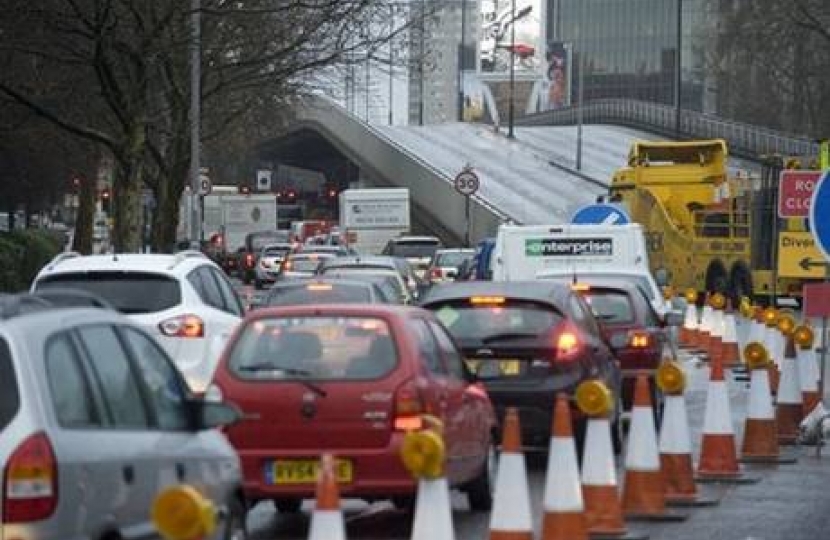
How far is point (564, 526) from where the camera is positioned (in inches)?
400

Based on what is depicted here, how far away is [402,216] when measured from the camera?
66188 millimetres

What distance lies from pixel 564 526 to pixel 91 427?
358 centimetres

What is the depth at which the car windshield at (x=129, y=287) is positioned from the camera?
16.5 m

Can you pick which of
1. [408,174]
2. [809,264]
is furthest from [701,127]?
[809,264]

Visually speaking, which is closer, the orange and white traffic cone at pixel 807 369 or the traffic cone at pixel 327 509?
the traffic cone at pixel 327 509

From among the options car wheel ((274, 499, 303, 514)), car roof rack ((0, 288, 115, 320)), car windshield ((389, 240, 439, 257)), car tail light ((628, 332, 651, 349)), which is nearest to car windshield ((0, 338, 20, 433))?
car roof rack ((0, 288, 115, 320))

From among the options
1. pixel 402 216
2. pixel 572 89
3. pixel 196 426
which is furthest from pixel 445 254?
pixel 572 89

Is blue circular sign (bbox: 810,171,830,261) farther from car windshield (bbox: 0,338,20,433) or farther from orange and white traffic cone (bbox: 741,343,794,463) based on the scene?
car windshield (bbox: 0,338,20,433)

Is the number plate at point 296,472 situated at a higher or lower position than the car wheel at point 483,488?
higher

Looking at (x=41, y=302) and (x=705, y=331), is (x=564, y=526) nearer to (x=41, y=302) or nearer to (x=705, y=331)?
(x=41, y=302)

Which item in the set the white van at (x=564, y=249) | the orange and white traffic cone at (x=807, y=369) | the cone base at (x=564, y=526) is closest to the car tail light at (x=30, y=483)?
the cone base at (x=564, y=526)

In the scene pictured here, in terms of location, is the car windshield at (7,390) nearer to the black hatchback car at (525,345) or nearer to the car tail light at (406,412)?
the car tail light at (406,412)

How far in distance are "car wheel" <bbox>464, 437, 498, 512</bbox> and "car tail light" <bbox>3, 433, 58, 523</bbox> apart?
20.3 feet

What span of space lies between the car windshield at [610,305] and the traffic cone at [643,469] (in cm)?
637
